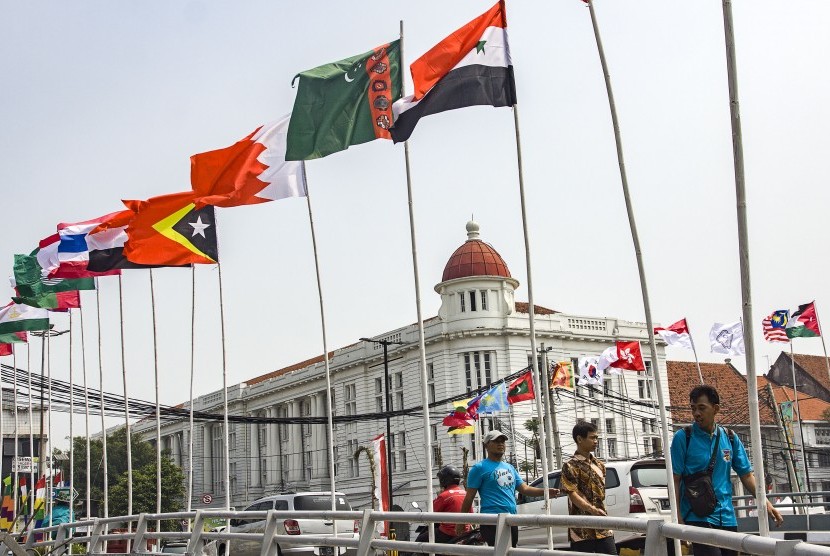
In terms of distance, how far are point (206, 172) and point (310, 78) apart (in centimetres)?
307

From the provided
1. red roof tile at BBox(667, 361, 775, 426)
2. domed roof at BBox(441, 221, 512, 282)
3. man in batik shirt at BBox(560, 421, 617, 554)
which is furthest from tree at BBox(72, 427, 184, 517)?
man in batik shirt at BBox(560, 421, 617, 554)

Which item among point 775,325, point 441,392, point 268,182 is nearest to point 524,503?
point 268,182

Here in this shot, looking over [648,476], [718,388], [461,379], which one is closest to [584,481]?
[648,476]

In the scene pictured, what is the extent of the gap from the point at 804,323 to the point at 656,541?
30.4 m

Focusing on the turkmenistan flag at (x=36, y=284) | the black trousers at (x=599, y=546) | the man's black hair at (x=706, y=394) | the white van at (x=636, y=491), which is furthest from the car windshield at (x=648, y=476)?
the turkmenistan flag at (x=36, y=284)

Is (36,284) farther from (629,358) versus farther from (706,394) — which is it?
(706,394)

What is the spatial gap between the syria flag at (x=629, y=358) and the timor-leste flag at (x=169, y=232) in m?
17.7

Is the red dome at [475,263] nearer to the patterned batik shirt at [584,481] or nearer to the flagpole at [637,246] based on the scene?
the flagpole at [637,246]

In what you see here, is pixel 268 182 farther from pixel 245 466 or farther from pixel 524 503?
pixel 245 466

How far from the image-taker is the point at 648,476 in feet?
41.8

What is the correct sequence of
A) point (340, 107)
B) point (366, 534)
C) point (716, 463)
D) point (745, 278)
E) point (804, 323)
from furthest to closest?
point (804, 323)
point (340, 107)
point (366, 534)
point (716, 463)
point (745, 278)

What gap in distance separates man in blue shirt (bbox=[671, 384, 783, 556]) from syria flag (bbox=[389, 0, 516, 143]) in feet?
20.1

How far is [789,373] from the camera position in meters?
88.9

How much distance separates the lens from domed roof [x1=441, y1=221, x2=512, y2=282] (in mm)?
65375
